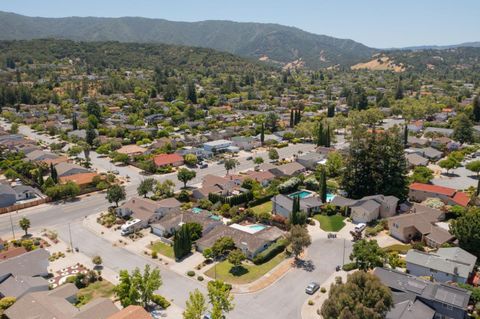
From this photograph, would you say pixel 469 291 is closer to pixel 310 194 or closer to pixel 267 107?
pixel 310 194

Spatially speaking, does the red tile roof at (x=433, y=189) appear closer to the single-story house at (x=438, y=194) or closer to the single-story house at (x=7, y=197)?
the single-story house at (x=438, y=194)

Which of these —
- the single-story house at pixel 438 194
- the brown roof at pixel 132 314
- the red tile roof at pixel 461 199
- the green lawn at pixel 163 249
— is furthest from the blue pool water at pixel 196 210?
the red tile roof at pixel 461 199

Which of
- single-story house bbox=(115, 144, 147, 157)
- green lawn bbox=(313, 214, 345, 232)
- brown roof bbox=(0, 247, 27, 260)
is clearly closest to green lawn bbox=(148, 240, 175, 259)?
brown roof bbox=(0, 247, 27, 260)

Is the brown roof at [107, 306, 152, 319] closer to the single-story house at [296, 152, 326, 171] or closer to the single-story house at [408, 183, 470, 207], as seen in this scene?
the single-story house at [408, 183, 470, 207]

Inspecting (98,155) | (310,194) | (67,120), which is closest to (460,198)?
(310,194)

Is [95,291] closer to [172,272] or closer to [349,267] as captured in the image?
[172,272]
